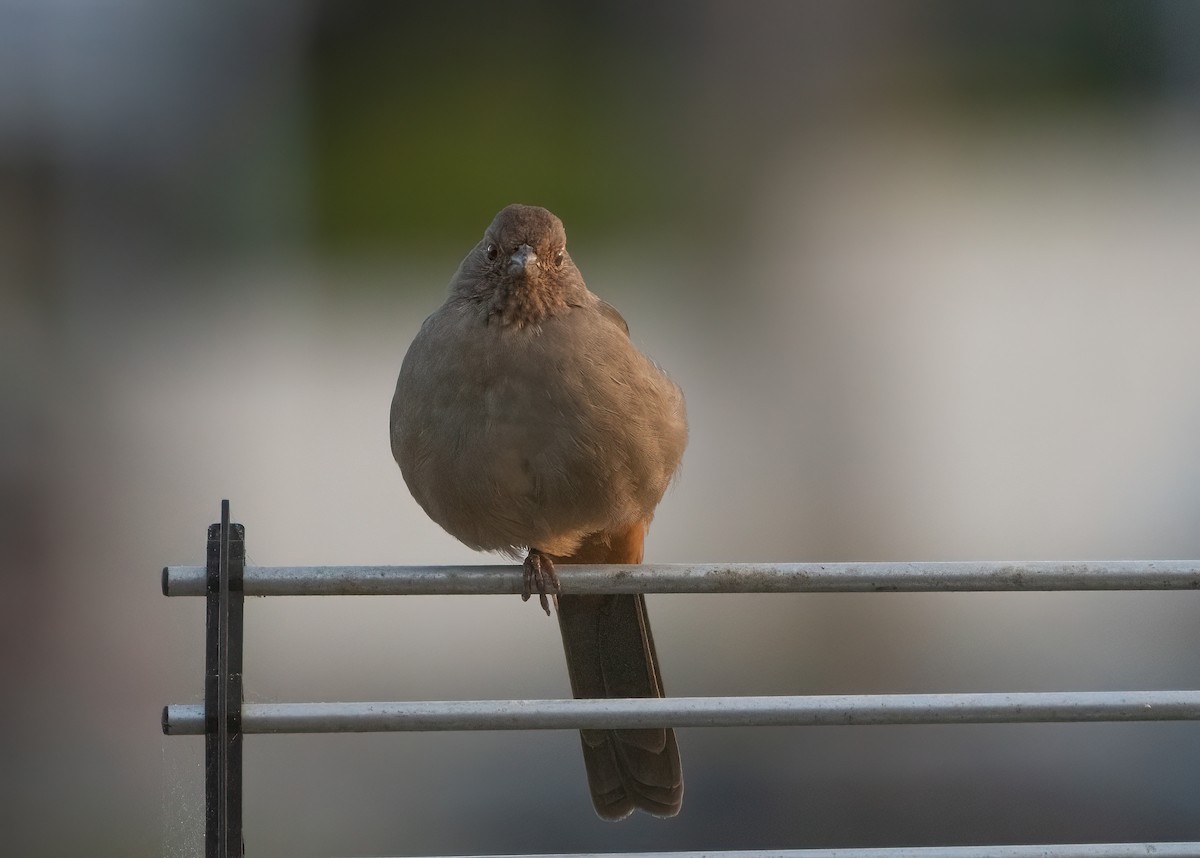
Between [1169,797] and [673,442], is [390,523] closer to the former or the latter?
[673,442]

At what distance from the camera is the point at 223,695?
6.57 ft

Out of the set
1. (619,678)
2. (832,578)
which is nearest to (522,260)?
(619,678)

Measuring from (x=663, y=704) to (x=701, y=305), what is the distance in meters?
4.34

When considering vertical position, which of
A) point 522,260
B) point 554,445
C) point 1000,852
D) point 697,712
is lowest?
point 1000,852

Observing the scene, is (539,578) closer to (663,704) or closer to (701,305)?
(663,704)

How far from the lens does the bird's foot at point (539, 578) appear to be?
2.51 m

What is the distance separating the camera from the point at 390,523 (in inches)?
222

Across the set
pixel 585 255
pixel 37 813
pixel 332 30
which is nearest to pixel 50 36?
pixel 332 30

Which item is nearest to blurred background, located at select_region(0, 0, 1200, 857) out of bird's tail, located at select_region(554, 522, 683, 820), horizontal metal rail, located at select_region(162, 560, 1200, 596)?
bird's tail, located at select_region(554, 522, 683, 820)

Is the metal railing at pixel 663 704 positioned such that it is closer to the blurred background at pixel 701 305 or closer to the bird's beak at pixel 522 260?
the bird's beak at pixel 522 260

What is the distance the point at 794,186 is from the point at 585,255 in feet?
3.60

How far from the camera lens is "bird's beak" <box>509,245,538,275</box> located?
2.88 m

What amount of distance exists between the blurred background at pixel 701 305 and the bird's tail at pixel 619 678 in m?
2.71

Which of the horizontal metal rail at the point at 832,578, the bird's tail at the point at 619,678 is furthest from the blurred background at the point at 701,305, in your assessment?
the horizontal metal rail at the point at 832,578
